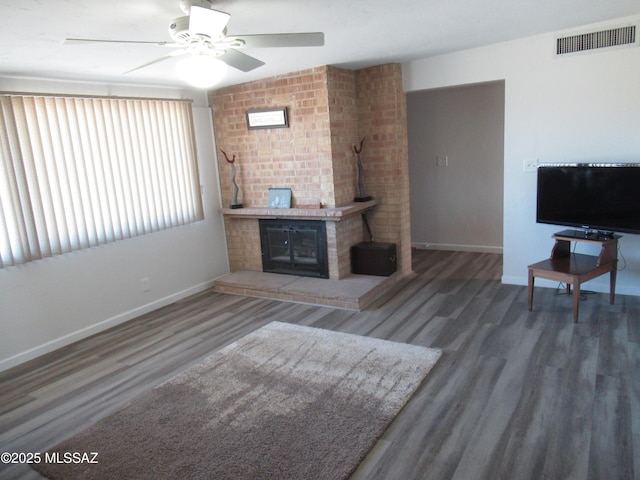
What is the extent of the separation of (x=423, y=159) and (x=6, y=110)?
478 centimetres

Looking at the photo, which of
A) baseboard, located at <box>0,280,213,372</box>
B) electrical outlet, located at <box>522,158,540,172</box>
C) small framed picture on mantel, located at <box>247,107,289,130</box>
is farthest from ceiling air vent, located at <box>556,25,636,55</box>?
baseboard, located at <box>0,280,213,372</box>

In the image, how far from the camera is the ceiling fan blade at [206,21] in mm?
1946

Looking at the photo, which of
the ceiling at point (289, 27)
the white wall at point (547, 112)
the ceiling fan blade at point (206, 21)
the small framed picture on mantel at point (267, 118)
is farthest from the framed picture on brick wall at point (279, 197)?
the ceiling fan blade at point (206, 21)

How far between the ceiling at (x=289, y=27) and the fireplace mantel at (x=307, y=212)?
55.9 inches

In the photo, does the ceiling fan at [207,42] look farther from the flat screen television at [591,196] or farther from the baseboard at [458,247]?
the baseboard at [458,247]

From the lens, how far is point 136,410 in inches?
113

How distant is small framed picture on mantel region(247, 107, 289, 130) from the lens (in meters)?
4.82

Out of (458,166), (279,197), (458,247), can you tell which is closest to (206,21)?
(279,197)

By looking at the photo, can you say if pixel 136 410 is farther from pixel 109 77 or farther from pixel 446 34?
pixel 446 34

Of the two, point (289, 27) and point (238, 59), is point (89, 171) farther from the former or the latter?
point (289, 27)

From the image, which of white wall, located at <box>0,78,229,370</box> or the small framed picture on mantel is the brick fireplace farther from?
white wall, located at <box>0,78,229,370</box>

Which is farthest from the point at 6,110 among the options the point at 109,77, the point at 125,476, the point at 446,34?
the point at 446,34

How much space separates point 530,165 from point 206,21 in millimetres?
3411

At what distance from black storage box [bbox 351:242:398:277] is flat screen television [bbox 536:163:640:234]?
1.50m
